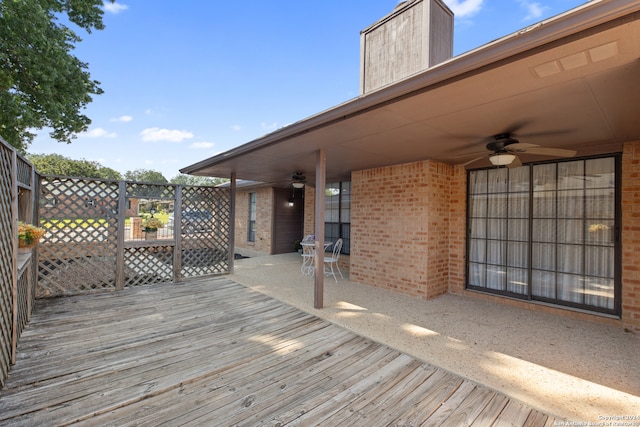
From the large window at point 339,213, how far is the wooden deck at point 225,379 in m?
3.75

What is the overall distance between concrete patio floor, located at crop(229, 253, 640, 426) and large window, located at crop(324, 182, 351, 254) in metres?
2.35

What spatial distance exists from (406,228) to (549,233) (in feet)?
6.79

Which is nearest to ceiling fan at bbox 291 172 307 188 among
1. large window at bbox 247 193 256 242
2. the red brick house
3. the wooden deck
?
the red brick house

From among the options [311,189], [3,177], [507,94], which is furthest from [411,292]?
[3,177]

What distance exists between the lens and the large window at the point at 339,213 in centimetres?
720

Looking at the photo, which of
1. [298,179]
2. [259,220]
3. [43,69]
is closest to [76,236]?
[298,179]

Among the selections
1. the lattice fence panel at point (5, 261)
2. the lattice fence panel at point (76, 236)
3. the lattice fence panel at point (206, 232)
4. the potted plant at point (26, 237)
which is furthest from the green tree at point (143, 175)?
the lattice fence panel at point (5, 261)

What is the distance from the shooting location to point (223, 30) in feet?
26.5

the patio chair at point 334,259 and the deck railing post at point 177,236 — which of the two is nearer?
the deck railing post at point 177,236

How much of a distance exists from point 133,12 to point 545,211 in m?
10.5

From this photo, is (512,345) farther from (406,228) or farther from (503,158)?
(406,228)

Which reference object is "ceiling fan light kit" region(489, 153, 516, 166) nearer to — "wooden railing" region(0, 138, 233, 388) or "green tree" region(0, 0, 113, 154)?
"wooden railing" region(0, 138, 233, 388)

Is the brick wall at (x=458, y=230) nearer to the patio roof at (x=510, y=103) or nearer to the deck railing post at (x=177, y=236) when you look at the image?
the patio roof at (x=510, y=103)

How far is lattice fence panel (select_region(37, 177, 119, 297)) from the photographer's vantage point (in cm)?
447
